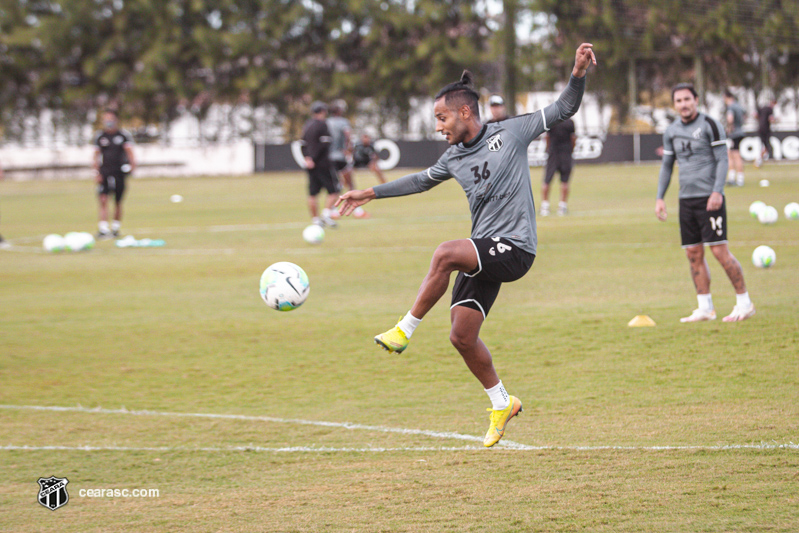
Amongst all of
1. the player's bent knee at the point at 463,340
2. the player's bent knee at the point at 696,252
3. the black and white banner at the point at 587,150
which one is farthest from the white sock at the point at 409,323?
the black and white banner at the point at 587,150

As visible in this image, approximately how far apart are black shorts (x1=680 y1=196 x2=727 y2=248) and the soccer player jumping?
12.3ft

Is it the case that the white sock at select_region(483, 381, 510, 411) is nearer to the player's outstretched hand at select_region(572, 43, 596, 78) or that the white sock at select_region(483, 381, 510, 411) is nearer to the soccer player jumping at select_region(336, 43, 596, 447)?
the soccer player jumping at select_region(336, 43, 596, 447)

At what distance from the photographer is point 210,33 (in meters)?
52.4

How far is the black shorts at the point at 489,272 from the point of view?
5.65 metres

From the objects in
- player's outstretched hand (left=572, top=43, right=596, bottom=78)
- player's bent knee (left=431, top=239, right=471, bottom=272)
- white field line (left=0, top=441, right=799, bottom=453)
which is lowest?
white field line (left=0, top=441, right=799, bottom=453)

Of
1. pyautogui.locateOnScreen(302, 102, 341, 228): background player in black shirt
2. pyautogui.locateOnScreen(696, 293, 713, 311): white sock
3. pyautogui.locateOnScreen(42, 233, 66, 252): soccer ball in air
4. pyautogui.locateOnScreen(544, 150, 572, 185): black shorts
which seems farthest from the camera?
pyautogui.locateOnScreen(544, 150, 572, 185): black shorts

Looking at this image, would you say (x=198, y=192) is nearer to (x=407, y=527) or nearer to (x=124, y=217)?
(x=124, y=217)

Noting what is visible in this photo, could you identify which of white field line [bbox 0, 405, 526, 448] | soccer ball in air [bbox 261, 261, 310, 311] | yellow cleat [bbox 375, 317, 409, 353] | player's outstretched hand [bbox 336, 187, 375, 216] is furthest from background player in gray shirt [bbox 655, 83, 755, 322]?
yellow cleat [bbox 375, 317, 409, 353]

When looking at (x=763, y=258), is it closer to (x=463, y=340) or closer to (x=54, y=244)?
(x=463, y=340)

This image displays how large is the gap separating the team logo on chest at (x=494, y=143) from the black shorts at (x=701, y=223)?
3.89 metres

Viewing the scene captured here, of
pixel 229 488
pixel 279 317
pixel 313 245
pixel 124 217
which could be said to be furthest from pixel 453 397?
pixel 124 217

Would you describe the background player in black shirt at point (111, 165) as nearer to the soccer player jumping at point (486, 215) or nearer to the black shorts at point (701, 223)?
the black shorts at point (701, 223)

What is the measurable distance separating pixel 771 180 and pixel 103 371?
22.8 m

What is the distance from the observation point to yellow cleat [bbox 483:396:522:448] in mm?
5863
